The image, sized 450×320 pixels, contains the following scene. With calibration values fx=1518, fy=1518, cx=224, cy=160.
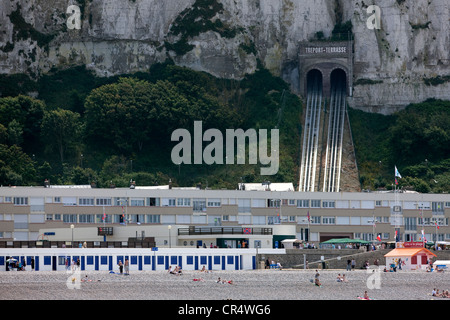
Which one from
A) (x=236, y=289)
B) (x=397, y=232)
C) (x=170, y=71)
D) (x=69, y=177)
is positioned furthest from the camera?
(x=170, y=71)

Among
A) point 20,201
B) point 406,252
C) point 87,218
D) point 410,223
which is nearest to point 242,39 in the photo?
point 410,223

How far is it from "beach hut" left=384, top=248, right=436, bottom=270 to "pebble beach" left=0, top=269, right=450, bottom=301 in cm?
545

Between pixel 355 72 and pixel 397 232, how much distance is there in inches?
1434

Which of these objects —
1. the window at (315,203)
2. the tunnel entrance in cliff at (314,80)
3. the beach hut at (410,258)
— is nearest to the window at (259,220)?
the window at (315,203)

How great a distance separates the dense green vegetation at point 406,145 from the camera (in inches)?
5871

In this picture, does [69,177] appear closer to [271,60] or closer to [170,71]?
[170,71]

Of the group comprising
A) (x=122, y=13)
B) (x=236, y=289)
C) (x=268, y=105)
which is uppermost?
(x=122, y=13)

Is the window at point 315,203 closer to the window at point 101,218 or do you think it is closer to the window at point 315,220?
the window at point 315,220

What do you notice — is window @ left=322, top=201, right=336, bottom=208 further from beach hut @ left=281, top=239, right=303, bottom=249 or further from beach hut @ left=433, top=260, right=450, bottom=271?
beach hut @ left=433, top=260, right=450, bottom=271

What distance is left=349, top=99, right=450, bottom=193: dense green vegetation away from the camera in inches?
5871

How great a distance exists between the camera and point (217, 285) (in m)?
94.8

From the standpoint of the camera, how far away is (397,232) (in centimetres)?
13050

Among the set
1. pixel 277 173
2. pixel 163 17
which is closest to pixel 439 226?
pixel 277 173

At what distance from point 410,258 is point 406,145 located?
45530 millimetres
